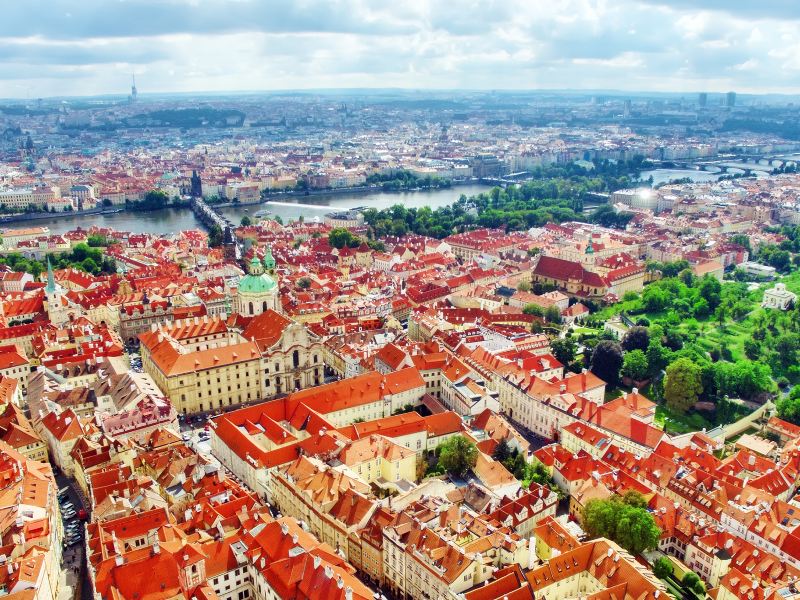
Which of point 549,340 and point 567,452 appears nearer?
point 567,452

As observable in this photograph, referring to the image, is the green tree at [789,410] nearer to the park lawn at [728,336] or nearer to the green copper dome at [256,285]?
the park lawn at [728,336]

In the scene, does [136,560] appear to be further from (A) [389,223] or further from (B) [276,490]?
(A) [389,223]

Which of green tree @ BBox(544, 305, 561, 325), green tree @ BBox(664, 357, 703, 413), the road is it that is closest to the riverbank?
green tree @ BBox(544, 305, 561, 325)

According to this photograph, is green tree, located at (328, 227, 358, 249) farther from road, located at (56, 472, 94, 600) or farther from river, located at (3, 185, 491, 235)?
road, located at (56, 472, 94, 600)

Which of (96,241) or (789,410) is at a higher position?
(96,241)

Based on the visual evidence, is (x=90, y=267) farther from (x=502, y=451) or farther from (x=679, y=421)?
(x=679, y=421)

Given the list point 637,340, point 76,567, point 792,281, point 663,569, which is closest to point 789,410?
point 637,340

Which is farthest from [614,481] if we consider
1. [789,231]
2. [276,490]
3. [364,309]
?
[789,231]
